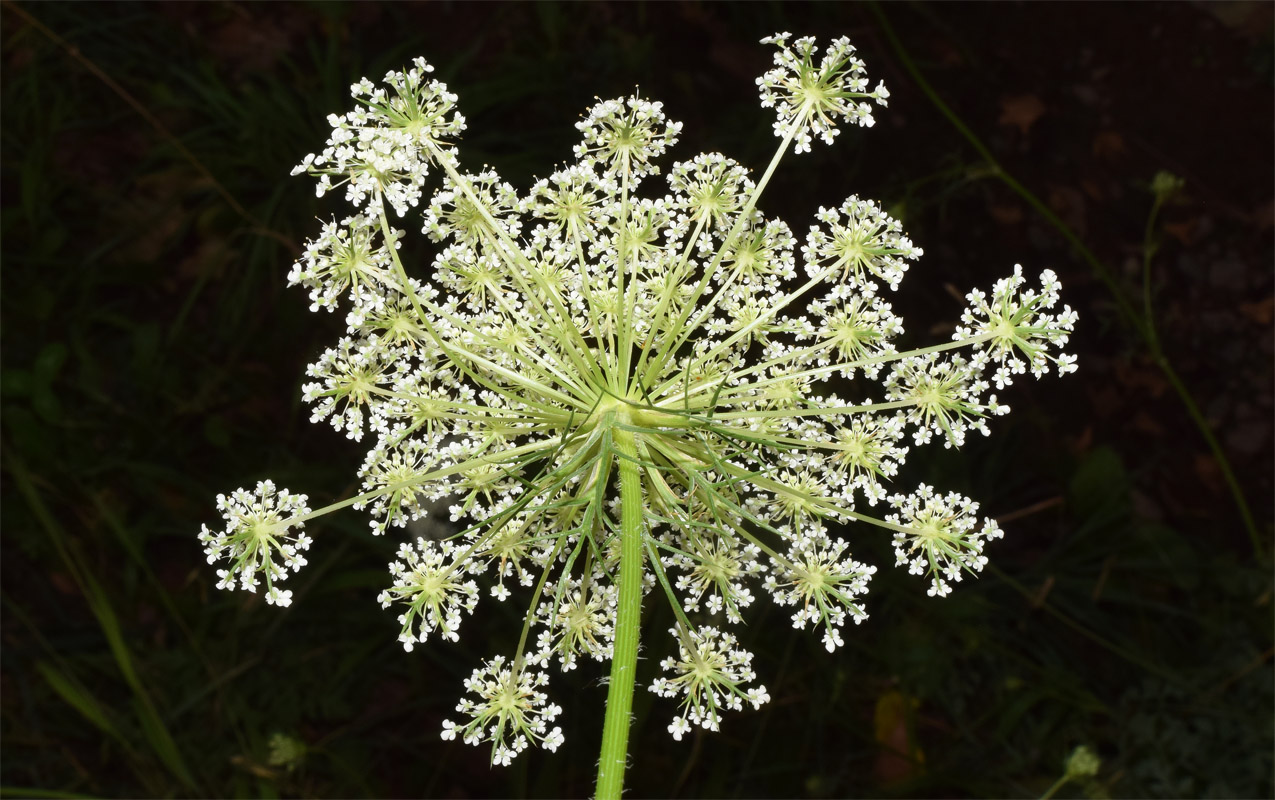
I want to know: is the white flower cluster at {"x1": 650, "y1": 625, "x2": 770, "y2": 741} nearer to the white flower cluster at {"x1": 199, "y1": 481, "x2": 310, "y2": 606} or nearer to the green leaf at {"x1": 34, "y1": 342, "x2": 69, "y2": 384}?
the white flower cluster at {"x1": 199, "y1": 481, "x2": 310, "y2": 606}

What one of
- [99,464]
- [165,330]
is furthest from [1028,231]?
[99,464]

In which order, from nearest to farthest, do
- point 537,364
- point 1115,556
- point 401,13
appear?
point 537,364 < point 1115,556 < point 401,13

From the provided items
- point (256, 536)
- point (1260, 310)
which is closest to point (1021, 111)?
point (1260, 310)

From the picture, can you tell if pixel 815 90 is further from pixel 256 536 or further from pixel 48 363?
pixel 48 363

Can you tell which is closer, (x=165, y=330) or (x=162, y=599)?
(x=162, y=599)

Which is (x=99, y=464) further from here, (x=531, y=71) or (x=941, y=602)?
(x=941, y=602)

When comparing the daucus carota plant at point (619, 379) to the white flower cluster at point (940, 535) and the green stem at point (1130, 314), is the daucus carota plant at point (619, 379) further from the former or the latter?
the green stem at point (1130, 314)
